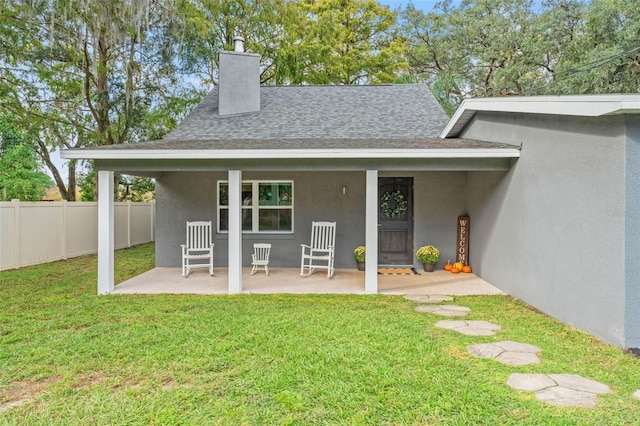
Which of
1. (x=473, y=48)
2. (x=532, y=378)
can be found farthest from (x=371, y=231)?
(x=473, y=48)

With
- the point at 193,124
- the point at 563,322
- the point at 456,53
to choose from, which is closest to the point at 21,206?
the point at 193,124

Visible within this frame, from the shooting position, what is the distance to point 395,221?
8.66 m

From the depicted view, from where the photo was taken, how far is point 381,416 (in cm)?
264

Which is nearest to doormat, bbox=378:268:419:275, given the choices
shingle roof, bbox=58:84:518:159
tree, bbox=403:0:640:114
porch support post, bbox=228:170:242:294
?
shingle roof, bbox=58:84:518:159

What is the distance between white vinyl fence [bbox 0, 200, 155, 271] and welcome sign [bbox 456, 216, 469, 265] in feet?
31.0

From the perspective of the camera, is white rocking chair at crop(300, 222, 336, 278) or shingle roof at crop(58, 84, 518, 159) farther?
white rocking chair at crop(300, 222, 336, 278)

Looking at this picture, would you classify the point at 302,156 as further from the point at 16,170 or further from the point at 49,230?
the point at 16,170

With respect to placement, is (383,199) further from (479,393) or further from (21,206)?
(21,206)

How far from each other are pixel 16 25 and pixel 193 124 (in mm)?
7469

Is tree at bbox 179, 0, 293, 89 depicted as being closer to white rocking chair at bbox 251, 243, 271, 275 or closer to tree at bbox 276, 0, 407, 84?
tree at bbox 276, 0, 407, 84

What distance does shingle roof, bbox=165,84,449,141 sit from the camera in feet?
28.8

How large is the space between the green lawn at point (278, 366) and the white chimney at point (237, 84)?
5.98 metres

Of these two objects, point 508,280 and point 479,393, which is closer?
point 479,393

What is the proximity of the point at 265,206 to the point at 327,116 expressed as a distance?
2835mm
